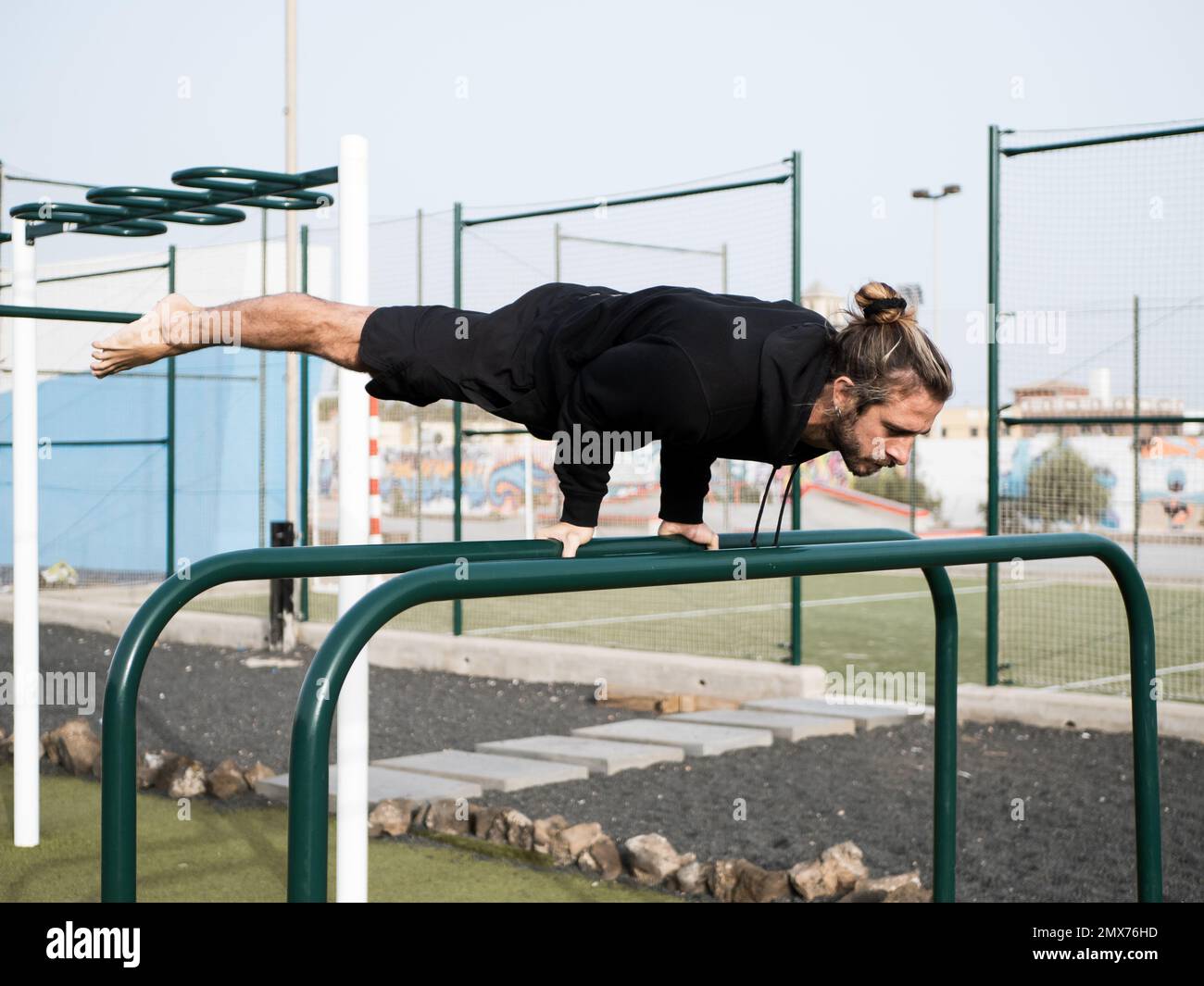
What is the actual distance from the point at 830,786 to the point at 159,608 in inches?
163

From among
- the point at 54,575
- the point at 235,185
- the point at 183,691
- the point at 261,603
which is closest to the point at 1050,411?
the point at 235,185

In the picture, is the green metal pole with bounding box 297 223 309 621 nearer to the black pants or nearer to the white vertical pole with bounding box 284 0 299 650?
the white vertical pole with bounding box 284 0 299 650

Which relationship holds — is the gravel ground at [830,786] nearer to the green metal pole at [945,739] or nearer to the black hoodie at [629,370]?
the green metal pole at [945,739]

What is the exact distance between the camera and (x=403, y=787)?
17.4 feet

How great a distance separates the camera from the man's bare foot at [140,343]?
2779 mm

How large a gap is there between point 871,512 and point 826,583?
7.06 m

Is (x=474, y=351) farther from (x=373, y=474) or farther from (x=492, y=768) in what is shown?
(x=492, y=768)

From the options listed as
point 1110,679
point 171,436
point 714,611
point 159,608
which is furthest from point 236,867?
point 714,611

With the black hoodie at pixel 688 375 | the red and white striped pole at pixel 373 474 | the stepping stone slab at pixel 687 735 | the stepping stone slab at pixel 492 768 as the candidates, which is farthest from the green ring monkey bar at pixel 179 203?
the stepping stone slab at pixel 687 735

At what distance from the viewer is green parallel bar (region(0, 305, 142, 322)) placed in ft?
12.2

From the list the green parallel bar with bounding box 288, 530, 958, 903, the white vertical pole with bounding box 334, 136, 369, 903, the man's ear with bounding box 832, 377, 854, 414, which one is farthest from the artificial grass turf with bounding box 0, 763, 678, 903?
the man's ear with bounding box 832, 377, 854, 414

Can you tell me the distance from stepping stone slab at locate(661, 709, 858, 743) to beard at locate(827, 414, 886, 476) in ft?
13.4
